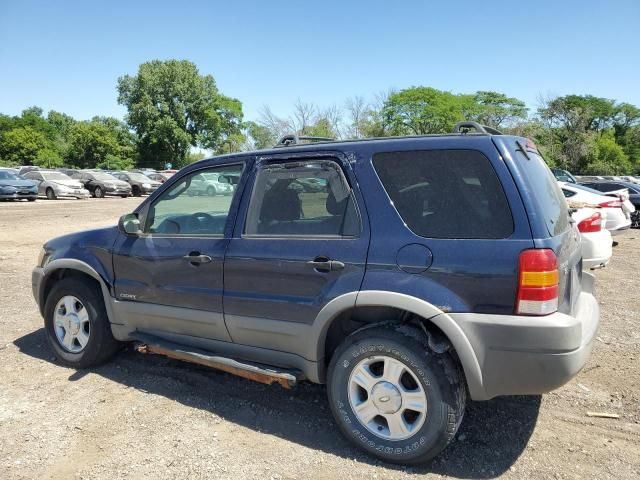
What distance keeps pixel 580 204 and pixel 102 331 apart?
30.9 feet

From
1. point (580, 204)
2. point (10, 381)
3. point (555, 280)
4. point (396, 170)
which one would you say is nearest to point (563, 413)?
point (555, 280)

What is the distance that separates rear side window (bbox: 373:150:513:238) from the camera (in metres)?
2.69

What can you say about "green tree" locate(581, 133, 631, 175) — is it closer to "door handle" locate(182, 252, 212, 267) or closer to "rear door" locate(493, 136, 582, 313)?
"rear door" locate(493, 136, 582, 313)

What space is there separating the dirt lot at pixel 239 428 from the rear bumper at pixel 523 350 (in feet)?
1.88

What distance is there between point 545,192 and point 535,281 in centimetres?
63

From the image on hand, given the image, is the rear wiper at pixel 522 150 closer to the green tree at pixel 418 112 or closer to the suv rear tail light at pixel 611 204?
the suv rear tail light at pixel 611 204

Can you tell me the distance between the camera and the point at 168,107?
63.5 meters

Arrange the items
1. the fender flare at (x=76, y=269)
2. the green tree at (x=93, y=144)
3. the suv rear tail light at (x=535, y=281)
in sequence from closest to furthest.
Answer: the suv rear tail light at (x=535, y=281) < the fender flare at (x=76, y=269) < the green tree at (x=93, y=144)

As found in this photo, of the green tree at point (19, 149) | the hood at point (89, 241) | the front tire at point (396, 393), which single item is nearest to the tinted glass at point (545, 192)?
the front tire at point (396, 393)

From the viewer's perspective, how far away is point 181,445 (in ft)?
10.3

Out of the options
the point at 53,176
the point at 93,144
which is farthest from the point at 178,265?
the point at 93,144

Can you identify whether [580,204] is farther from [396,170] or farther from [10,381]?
[10,381]

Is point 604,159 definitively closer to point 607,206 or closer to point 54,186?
point 607,206

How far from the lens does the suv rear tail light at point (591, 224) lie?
7340 mm
